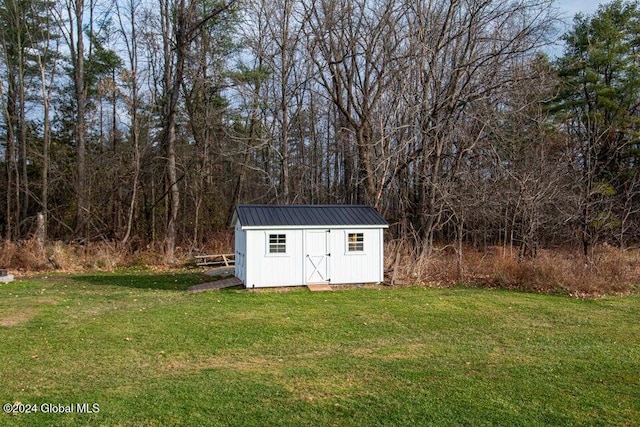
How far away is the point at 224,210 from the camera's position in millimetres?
24516

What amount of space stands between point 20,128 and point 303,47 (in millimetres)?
14219

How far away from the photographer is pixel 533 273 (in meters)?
13.5

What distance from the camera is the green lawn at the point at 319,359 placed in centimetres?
483

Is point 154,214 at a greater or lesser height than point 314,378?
greater

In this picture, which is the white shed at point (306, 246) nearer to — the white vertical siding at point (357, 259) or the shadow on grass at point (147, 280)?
the white vertical siding at point (357, 259)

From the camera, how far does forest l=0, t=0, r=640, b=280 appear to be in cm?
1705

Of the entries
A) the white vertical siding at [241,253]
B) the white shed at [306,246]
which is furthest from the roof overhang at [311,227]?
the white vertical siding at [241,253]

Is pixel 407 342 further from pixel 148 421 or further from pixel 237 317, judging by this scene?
pixel 148 421

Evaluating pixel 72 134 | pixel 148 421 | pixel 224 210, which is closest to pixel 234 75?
pixel 224 210

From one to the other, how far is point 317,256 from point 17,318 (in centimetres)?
714

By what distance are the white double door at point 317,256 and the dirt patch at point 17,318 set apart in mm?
6577

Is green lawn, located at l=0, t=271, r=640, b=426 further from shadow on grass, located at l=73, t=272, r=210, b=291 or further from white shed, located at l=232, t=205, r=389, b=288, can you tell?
shadow on grass, located at l=73, t=272, r=210, b=291

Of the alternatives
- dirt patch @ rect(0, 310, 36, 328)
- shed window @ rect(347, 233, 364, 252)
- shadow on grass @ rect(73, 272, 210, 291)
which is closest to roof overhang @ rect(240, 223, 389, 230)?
shed window @ rect(347, 233, 364, 252)

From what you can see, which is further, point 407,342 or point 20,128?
point 20,128
